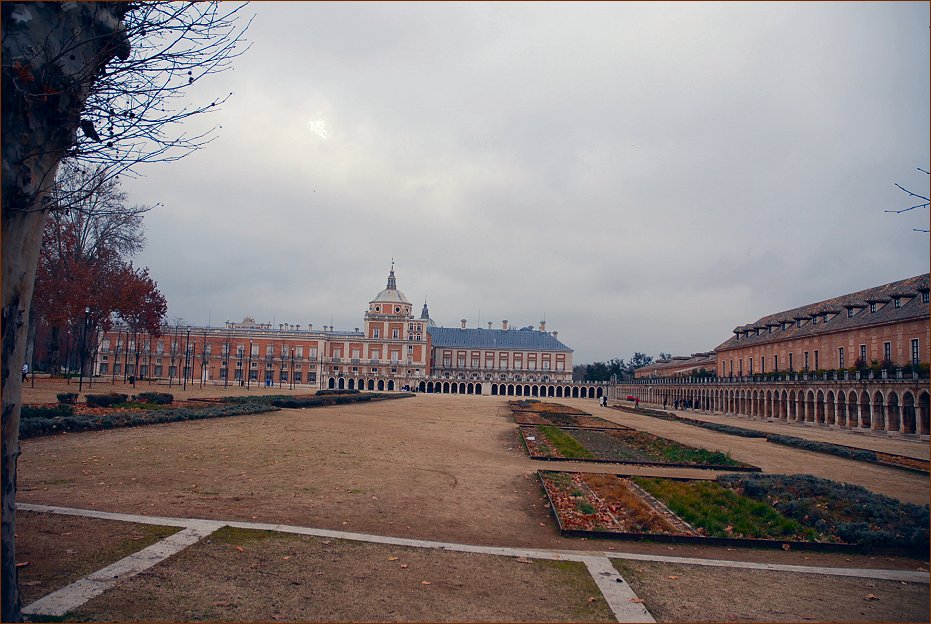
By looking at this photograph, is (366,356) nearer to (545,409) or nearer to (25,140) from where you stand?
(545,409)

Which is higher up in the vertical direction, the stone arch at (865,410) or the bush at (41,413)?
the bush at (41,413)

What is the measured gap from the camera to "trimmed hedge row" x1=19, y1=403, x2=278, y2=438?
1276 cm

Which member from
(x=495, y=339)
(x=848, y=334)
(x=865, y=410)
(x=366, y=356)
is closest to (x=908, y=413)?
(x=865, y=410)

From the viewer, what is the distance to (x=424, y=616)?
488 cm

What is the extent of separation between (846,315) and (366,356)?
6578cm

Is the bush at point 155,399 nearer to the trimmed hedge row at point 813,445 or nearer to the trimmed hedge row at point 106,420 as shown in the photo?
the trimmed hedge row at point 106,420

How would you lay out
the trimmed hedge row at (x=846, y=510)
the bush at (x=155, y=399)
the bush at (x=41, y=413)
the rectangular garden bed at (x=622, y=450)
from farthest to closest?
the bush at (x=155, y=399)
the rectangular garden bed at (x=622, y=450)
the bush at (x=41, y=413)
the trimmed hedge row at (x=846, y=510)

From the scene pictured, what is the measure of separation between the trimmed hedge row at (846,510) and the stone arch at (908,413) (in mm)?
30022

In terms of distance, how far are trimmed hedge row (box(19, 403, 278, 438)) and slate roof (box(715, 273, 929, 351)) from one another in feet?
135

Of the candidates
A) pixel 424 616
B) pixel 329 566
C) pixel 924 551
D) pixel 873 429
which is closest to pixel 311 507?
pixel 329 566

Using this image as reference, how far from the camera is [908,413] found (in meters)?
34.0

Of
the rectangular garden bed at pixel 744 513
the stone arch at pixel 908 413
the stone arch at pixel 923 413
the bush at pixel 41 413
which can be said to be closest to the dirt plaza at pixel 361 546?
the rectangular garden bed at pixel 744 513

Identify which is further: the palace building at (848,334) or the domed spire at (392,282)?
the domed spire at (392,282)

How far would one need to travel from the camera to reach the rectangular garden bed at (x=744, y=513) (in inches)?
307
